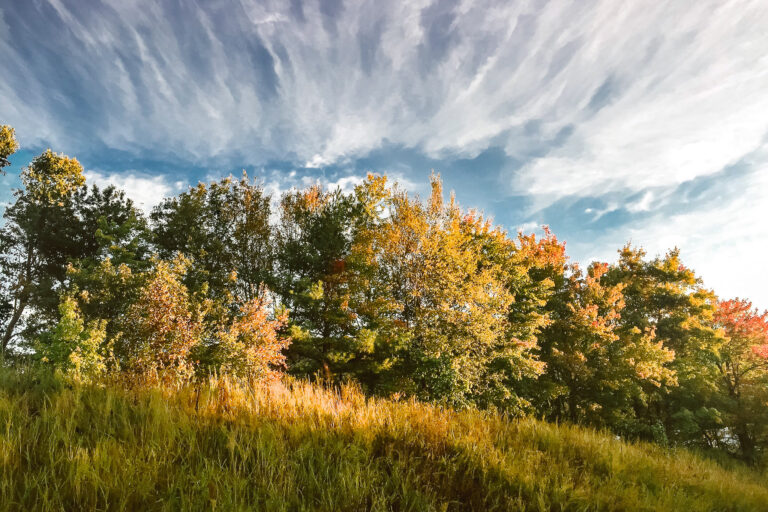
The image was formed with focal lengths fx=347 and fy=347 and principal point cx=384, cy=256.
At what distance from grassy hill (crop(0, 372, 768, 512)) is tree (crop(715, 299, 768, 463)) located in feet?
65.1

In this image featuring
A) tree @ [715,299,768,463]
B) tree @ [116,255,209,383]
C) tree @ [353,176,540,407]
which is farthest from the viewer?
tree @ [715,299,768,463]

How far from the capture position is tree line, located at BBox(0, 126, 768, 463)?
1380 cm

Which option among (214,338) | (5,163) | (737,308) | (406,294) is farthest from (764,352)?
(5,163)

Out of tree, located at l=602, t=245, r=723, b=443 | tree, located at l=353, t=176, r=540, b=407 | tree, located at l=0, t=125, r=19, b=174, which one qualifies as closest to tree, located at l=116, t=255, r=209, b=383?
tree, located at l=353, t=176, r=540, b=407

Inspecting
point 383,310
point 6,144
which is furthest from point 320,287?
point 6,144

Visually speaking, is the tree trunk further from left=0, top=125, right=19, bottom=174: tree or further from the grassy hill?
the grassy hill

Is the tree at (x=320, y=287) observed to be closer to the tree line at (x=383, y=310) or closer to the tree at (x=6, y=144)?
the tree line at (x=383, y=310)

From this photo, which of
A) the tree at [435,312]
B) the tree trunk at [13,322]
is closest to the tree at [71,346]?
the tree at [435,312]

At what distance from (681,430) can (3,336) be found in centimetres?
4179

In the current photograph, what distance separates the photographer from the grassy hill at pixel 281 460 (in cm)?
275

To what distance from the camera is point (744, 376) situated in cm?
2123

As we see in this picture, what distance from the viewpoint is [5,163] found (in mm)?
19828

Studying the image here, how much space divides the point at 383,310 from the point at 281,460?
1202cm

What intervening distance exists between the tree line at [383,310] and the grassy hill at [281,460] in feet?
26.4
